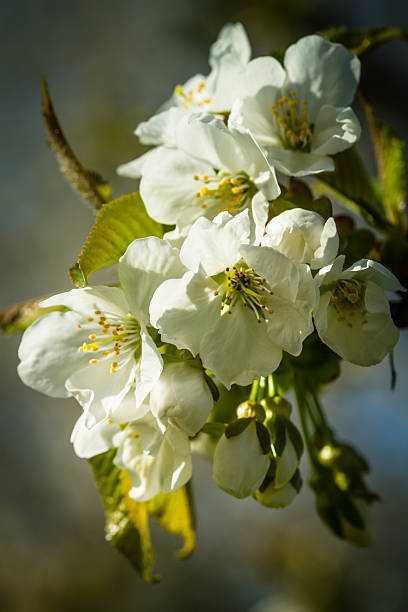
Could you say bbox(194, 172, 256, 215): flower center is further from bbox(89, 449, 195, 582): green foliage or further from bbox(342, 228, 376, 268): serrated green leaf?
bbox(89, 449, 195, 582): green foliage

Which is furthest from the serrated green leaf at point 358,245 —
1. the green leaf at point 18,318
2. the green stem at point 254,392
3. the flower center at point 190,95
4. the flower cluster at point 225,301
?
the green leaf at point 18,318

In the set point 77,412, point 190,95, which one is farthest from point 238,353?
point 77,412

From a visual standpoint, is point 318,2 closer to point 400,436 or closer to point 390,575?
point 400,436

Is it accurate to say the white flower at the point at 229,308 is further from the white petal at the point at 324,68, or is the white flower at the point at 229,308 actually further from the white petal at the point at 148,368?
the white petal at the point at 324,68

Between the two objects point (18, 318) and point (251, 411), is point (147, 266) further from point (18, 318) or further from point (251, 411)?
point (18, 318)

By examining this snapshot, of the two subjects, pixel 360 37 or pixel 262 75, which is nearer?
pixel 262 75

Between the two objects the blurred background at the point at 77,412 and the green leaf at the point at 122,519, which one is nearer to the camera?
the green leaf at the point at 122,519

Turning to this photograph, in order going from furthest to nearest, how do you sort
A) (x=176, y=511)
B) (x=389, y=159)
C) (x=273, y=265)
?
(x=389, y=159) → (x=176, y=511) → (x=273, y=265)
